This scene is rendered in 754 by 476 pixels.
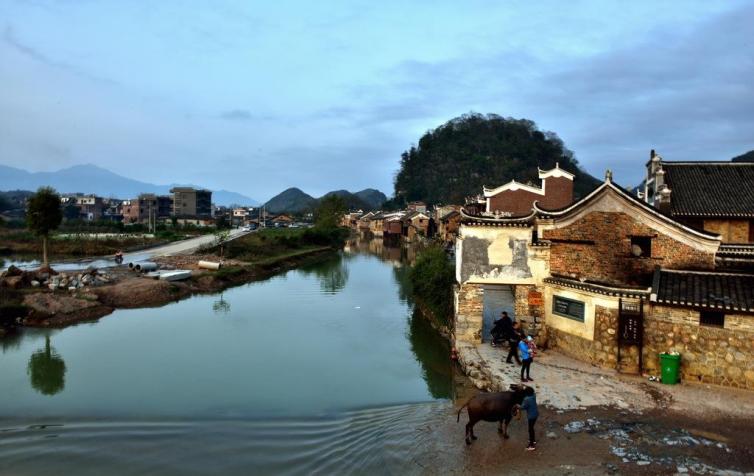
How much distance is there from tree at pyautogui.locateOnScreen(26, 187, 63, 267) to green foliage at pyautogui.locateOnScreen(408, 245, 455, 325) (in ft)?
77.0

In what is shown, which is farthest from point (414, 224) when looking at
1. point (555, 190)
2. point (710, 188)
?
point (710, 188)

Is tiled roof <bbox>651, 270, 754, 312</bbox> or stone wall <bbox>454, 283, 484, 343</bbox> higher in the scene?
tiled roof <bbox>651, 270, 754, 312</bbox>

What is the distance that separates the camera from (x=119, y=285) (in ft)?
86.6

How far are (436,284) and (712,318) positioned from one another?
12057 mm

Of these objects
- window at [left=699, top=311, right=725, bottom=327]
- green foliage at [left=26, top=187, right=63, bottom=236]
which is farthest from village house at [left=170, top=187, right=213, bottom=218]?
window at [left=699, top=311, right=725, bottom=327]

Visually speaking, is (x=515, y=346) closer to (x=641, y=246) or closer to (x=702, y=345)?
(x=702, y=345)

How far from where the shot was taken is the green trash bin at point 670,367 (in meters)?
12.1

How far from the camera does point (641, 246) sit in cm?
1491

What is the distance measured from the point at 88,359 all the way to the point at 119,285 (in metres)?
11.0

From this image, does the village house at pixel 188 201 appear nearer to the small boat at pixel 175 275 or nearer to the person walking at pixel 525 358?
the small boat at pixel 175 275

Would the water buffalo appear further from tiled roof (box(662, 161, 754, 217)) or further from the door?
tiled roof (box(662, 161, 754, 217))

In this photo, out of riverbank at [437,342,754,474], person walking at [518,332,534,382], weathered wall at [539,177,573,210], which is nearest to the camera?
riverbank at [437,342,754,474]

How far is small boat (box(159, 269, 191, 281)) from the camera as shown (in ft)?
97.2

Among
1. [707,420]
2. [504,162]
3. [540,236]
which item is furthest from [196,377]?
[504,162]
